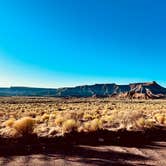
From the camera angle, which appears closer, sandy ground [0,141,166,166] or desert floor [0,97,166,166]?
sandy ground [0,141,166,166]

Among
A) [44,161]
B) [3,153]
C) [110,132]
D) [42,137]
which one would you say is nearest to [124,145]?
[110,132]

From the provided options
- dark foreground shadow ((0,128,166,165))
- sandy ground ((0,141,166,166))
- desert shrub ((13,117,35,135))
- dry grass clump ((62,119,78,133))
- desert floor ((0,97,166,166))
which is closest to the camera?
sandy ground ((0,141,166,166))

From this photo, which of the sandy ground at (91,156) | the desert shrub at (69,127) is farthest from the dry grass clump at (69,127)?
the sandy ground at (91,156)

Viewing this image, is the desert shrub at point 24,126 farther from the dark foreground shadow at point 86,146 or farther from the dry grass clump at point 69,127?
the dry grass clump at point 69,127

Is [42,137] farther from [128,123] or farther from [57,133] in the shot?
[128,123]

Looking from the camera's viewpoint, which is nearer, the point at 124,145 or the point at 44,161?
the point at 44,161

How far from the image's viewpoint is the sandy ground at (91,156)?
10.7 meters

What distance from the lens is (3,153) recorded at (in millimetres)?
11766

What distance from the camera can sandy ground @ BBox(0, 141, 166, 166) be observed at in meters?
10.7

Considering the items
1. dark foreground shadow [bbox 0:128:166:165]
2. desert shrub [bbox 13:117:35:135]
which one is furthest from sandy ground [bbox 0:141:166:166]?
desert shrub [bbox 13:117:35:135]

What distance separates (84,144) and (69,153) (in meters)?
2.06

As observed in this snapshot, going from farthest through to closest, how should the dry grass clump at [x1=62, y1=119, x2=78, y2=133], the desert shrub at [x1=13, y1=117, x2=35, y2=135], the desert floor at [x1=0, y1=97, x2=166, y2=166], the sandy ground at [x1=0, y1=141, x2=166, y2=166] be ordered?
the dry grass clump at [x1=62, y1=119, x2=78, y2=133]
the desert shrub at [x1=13, y1=117, x2=35, y2=135]
the desert floor at [x1=0, y1=97, x2=166, y2=166]
the sandy ground at [x1=0, y1=141, x2=166, y2=166]

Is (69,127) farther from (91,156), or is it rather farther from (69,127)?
(91,156)

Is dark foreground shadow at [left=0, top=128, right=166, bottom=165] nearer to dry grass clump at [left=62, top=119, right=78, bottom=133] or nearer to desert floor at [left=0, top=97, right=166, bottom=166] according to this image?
desert floor at [left=0, top=97, right=166, bottom=166]
